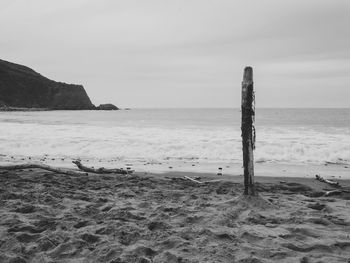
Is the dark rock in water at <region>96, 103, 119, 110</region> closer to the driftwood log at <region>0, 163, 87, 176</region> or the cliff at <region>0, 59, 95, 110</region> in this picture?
the cliff at <region>0, 59, 95, 110</region>

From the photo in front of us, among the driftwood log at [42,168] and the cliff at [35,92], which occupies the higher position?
the cliff at [35,92]

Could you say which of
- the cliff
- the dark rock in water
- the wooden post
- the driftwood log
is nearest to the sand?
the wooden post

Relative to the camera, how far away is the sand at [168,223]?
4.21 meters

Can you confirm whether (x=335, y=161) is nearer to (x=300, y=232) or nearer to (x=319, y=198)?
(x=319, y=198)

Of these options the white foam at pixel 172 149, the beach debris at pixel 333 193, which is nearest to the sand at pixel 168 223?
the beach debris at pixel 333 193

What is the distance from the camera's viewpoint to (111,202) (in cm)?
642

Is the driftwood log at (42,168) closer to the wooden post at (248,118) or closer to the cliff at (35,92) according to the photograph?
the wooden post at (248,118)

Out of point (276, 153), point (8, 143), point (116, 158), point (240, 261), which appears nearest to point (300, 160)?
point (276, 153)

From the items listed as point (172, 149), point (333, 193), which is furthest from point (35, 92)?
point (333, 193)

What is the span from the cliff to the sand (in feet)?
382

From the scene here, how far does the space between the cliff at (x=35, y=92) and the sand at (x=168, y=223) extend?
116447mm

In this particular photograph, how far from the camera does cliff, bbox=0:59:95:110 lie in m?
117

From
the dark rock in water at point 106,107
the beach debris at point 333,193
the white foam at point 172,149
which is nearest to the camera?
the beach debris at point 333,193

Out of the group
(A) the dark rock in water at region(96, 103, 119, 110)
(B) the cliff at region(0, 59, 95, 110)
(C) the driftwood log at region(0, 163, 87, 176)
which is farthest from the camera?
(A) the dark rock in water at region(96, 103, 119, 110)
